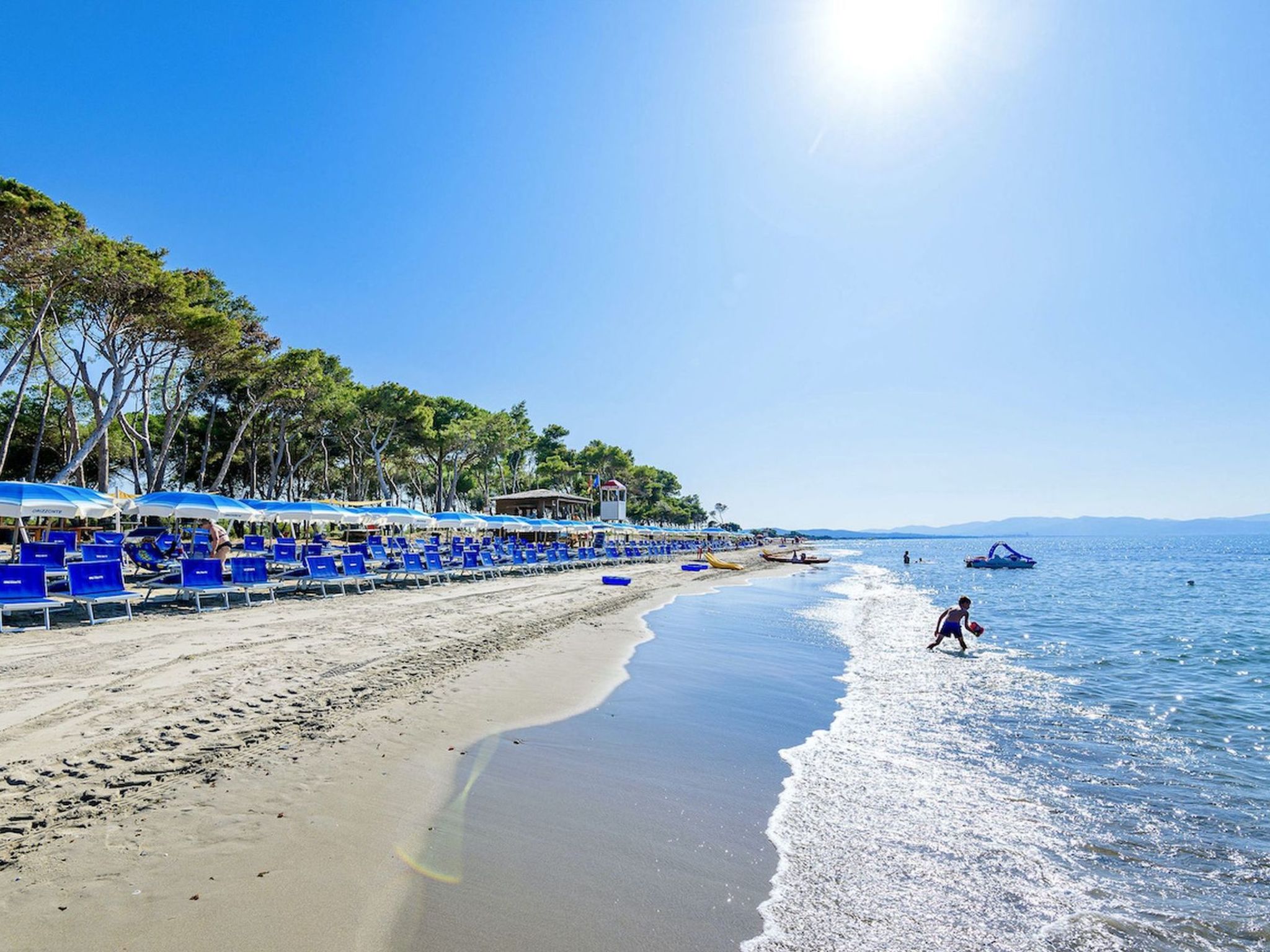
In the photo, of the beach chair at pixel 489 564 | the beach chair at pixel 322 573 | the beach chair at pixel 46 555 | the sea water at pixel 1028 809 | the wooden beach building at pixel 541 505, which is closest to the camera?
the sea water at pixel 1028 809

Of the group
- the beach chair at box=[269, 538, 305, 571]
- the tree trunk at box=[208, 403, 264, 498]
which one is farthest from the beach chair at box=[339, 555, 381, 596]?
the tree trunk at box=[208, 403, 264, 498]

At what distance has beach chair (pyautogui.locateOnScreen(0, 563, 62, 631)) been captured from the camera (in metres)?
8.14

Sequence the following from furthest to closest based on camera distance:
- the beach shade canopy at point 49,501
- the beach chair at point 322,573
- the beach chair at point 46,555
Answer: the beach chair at point 322,573 → the beach shade canopy at point 49,501 → the beach chair at point 46,555

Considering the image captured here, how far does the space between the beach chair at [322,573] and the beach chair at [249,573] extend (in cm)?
122

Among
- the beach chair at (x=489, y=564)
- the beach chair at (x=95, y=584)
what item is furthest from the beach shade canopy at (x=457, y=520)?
the beach chair at (x=95, y=584)

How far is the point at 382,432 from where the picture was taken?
1689 inches

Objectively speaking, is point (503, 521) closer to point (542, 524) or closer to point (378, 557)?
point (542, 524)

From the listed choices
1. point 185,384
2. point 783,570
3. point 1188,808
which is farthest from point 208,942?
point 185,384

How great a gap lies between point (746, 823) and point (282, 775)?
313 cm

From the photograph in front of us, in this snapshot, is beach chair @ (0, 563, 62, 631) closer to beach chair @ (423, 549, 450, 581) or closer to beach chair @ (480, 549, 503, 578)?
beach chair @ (423, 549, 450, 581)

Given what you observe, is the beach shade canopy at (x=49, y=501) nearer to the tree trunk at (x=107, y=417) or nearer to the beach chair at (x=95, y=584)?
the beach chair at (x=95, y=584)

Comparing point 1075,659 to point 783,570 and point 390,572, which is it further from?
point 783,570

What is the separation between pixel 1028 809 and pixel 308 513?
19.4 m

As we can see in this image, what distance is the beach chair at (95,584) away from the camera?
8.90 metres
